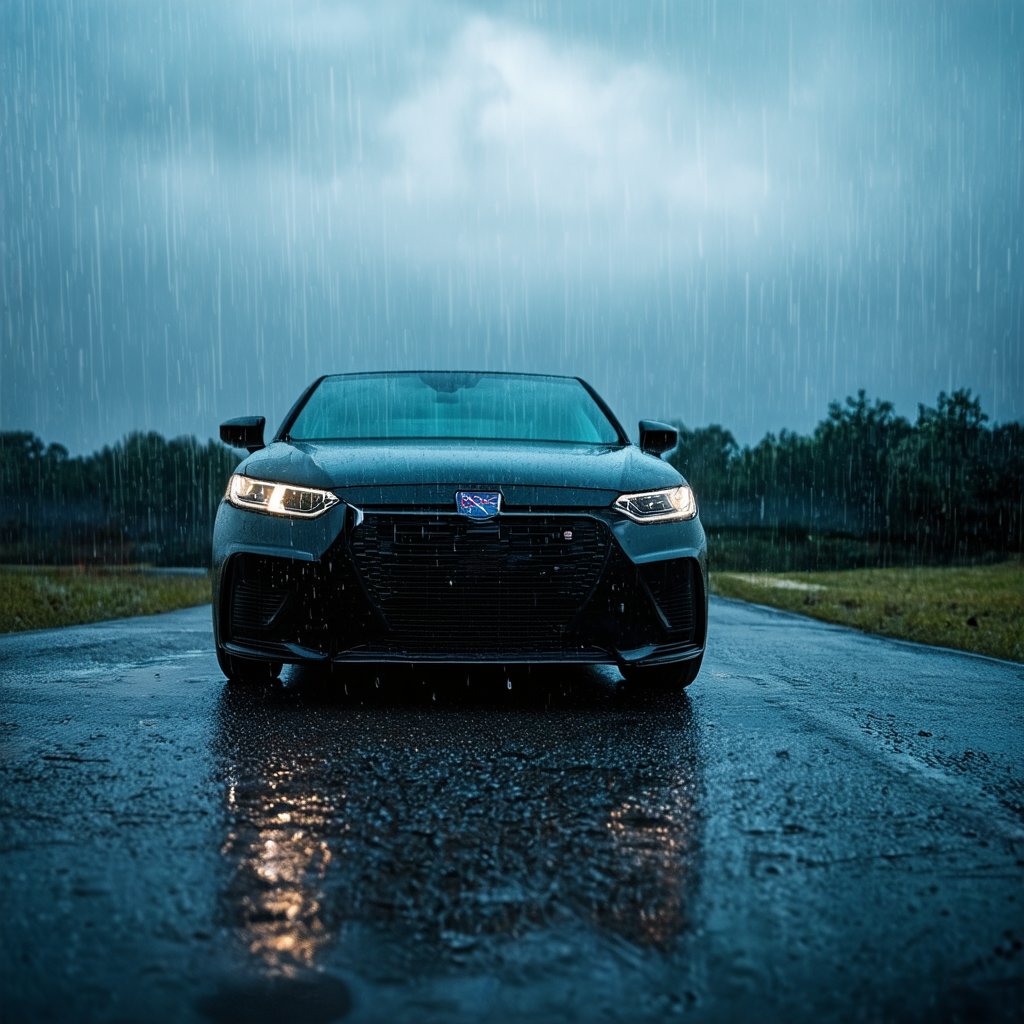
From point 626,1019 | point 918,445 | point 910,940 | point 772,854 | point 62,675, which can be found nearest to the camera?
point 626,1019

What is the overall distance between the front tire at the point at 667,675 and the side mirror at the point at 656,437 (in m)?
1.48

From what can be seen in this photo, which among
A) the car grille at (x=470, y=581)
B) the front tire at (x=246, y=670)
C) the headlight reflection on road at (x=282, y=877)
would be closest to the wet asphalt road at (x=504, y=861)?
the headlight reflection on road at (x=282, y=877)

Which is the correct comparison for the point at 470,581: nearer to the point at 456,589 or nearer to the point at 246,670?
the point at 456,589

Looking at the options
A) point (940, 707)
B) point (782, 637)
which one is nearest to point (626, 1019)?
point (940, 707)

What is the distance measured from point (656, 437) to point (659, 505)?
1.48 metres

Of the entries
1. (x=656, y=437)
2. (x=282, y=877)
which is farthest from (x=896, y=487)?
(x=282, y=877)

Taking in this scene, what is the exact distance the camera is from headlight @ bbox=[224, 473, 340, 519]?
15.6 feet

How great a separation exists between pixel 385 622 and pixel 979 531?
70676 mm

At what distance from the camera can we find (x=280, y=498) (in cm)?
488

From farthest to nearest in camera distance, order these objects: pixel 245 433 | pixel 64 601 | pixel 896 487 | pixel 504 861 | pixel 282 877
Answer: pixel 896 487 → pixel 64 601 → pixel 245 433 → pixel 504 861 → pixel 282 877

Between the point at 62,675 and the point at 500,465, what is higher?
the point at 500,465

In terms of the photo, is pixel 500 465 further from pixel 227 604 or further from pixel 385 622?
pixel 227 604

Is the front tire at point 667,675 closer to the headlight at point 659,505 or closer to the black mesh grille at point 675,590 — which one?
the black mesh grille at point 675,590

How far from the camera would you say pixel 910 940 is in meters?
2.10
